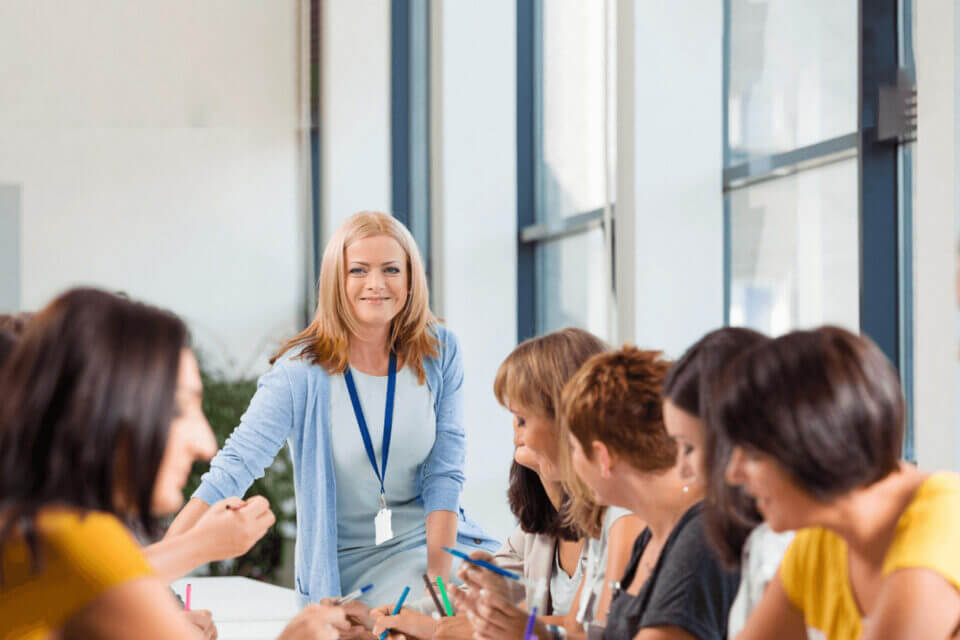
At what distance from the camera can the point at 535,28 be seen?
4945 millimetres

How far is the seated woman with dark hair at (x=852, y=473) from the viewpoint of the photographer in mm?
1226

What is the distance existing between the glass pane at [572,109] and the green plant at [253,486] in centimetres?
209

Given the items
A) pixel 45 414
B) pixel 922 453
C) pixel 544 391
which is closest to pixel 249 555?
Answer: pixel 544 391

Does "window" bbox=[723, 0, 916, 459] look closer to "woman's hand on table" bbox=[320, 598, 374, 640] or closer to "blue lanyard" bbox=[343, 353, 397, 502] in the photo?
"blue lanyard" bbox=[343, 353, 397, 502]

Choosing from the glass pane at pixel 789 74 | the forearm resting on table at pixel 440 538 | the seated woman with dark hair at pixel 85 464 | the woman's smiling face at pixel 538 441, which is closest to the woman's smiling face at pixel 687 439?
the woman's smiling face at pixel 538 441

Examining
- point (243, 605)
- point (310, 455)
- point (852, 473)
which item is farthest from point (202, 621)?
point (243, 605)

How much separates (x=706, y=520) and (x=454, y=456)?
1556mm

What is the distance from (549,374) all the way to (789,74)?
1.18 meters

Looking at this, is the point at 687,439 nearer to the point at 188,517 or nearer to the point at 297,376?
the point at 188,517

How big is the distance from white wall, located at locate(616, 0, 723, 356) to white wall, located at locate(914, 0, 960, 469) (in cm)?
106

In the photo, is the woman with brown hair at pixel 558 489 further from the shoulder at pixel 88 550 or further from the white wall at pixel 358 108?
the white wall at pixel 358 108

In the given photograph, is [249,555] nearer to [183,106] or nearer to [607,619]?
[183,106]

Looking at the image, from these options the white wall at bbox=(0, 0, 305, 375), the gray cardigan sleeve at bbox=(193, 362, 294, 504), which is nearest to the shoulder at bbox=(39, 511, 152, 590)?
the gray cardigan sleeve at bbox=(193, 362, 294, 504)

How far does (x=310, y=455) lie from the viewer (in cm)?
301
